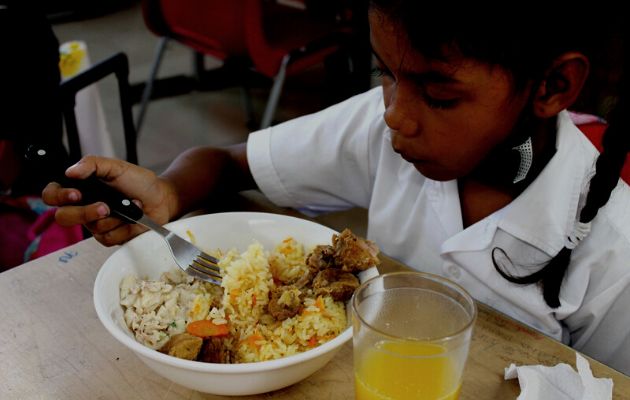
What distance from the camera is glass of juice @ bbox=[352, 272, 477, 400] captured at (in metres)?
0.64

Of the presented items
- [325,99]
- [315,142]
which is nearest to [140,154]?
[325,99]

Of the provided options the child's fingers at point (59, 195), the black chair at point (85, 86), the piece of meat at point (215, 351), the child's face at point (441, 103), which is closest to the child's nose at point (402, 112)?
the child's face at point (441, 103)

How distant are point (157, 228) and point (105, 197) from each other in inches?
4.4

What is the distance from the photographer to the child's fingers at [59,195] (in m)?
0.97

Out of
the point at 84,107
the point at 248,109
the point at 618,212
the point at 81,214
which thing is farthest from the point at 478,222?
the point at 248,109

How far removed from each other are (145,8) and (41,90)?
137cm

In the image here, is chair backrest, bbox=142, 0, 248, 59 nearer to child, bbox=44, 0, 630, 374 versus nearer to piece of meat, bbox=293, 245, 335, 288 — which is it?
child, bbox=44, 0, 630, 374

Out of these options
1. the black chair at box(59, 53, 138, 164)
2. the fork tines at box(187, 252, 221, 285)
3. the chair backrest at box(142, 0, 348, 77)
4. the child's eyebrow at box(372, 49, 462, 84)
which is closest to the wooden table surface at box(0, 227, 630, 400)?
the fork tines at box(187, 252, 221, 285)

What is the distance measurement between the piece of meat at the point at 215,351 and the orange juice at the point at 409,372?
7.5 inches

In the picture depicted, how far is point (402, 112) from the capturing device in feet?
2.86

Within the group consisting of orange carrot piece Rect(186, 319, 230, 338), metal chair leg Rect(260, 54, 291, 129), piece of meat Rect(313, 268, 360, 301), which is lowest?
metal chair leg Rect(260, 54, 291, 129)

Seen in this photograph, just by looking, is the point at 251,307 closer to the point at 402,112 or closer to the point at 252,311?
the point at 252,311

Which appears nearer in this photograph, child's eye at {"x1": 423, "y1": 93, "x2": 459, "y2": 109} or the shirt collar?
child's eye at {"x1": 423, "y1": 93, "x2": 459, "y2": 109}

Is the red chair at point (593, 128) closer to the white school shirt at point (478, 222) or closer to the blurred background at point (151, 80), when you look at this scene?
the white school shirt at point (478, 222)
